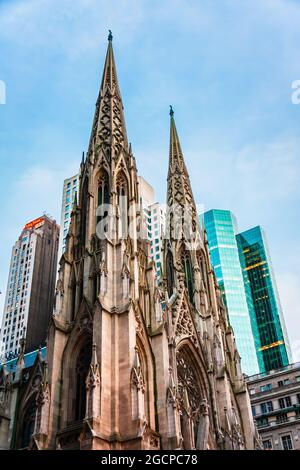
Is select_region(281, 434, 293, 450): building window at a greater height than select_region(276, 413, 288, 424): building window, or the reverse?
select_region(276, 413, 288, 424): building window

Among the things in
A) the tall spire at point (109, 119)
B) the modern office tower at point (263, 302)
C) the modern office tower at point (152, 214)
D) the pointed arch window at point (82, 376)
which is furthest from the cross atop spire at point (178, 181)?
the modern office tower at point (263, 302)

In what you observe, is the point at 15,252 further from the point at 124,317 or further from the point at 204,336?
the point at 124,317

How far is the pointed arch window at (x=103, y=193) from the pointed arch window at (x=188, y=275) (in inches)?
511

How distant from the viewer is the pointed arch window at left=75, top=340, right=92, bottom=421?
28.2 meters

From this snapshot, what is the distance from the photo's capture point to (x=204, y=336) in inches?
1631

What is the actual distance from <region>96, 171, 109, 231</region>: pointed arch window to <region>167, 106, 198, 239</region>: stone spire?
15842mm

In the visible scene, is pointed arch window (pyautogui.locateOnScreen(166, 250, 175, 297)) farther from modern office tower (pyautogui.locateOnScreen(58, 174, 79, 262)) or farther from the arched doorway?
modern office tower (pyautogui.locateOnScreen(58, 174, 79, 262))

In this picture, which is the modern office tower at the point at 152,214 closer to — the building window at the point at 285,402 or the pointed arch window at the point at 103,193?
the building window at the point at 285,402

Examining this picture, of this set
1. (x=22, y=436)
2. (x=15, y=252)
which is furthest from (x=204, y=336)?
(x=15, y=252)

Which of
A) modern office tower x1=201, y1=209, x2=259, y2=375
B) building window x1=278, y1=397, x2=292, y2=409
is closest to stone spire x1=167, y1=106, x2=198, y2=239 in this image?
building window x1=278, y1=397, x2=292, y2=409
